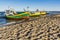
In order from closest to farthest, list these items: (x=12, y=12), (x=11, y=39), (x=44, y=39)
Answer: (x=44, y=39)
(x=11, y=39)
(x=12, y=12)

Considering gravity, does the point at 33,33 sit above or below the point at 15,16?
above

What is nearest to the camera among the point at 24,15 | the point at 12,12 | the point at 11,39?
the point at 11,39

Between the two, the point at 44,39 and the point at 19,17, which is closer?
the point at 44,39

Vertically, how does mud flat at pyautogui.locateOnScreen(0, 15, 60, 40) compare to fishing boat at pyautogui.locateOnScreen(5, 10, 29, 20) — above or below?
above

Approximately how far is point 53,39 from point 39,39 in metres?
0.61

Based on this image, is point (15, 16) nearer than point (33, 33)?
No

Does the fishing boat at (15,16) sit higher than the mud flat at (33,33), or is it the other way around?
the mud flat at (33,33)

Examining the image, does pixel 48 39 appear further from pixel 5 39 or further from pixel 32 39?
pixel 5 39

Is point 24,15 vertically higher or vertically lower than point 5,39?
lower

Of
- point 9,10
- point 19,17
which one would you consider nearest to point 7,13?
point 9,10

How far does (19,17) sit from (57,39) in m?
36.4

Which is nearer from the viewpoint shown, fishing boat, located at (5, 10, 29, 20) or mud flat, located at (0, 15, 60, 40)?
mud flat, located at (0, 15, 60, 40)

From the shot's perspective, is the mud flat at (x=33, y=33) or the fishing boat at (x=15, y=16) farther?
the fishing boat at (x=15, y=16)

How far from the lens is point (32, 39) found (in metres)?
7.88
